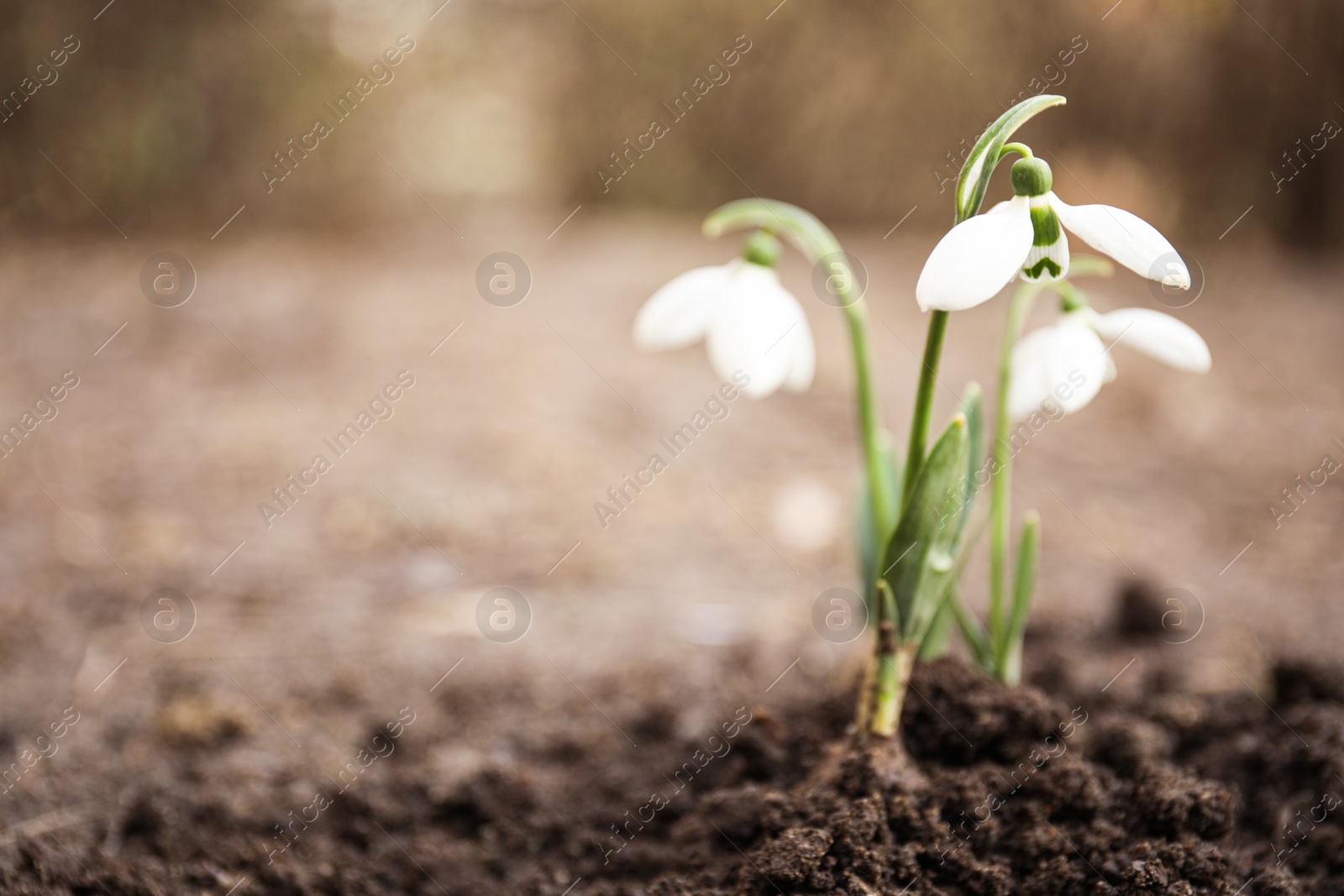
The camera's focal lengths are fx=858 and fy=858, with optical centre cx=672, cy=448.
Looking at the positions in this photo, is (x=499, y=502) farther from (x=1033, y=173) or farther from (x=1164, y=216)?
(x=1164, y=216)

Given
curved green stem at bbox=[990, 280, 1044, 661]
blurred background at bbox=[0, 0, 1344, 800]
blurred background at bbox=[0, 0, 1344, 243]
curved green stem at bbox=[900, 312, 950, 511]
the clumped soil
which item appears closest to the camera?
curved green stem at bbox=[900, 312, 950, 511]

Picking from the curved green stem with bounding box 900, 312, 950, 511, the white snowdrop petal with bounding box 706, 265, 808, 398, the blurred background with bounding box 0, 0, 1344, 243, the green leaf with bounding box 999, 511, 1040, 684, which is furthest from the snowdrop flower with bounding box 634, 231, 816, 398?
the blurred background with bounding box 0, 0, 1344, 243

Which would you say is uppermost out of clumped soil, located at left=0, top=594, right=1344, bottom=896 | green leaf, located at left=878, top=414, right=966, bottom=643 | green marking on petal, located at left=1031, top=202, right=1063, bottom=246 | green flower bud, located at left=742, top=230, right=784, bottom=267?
green flower bud, located at left=742, top=230, right=784, bottom=267

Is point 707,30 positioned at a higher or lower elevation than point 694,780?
higher

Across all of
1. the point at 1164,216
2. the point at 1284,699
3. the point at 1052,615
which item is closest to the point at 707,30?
the point at 1164,216

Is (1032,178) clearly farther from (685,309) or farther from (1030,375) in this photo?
(685,309)

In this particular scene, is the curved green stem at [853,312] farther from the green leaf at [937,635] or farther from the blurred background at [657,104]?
the blurred background at [657,104]

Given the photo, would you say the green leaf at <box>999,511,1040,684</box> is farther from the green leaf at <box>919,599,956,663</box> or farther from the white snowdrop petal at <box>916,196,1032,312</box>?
the white snowdrop petal at <box>916,196,1032,312</box>

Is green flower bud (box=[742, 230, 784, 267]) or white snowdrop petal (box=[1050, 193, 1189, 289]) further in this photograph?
green flower bud (box=[742, 230, 784, 267])

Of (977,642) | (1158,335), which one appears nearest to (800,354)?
(1158,335)
